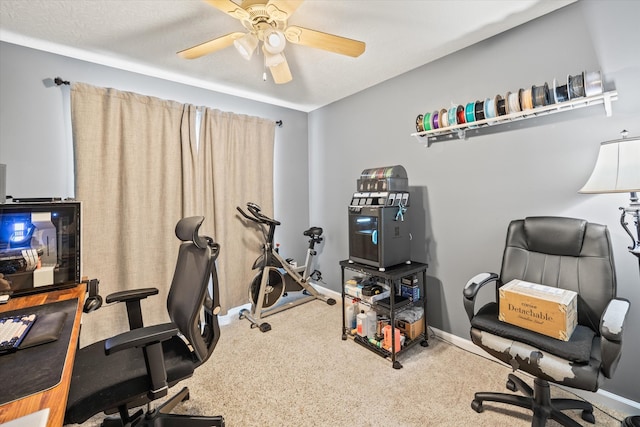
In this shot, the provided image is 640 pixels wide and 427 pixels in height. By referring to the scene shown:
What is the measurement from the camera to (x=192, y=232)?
1524 mm

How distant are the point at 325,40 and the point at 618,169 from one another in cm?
164

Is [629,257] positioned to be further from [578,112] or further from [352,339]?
[352,339]

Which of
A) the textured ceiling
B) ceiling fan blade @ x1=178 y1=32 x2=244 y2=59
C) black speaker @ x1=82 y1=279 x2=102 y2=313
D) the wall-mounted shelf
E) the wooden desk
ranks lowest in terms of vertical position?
the wooden desk

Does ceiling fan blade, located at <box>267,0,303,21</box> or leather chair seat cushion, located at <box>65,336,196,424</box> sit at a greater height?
ceiling fan blade, located at <box>267,0,303,21</box>

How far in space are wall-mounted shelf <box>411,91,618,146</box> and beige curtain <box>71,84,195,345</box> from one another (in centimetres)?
229

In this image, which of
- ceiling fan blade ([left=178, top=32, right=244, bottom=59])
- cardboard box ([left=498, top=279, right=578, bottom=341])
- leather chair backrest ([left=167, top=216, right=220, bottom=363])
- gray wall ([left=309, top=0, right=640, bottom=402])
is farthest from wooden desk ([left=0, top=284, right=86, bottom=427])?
gray wall ([left=309, top=0, right=640, bottom=402])

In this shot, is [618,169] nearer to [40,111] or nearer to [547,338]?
[547,338]

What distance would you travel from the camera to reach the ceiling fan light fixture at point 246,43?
5.43ft

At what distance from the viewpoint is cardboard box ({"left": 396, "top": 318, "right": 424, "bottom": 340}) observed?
92.5 inches

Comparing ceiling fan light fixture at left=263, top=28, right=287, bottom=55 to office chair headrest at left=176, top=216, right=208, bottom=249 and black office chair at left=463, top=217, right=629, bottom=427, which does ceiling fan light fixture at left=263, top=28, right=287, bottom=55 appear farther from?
black office chair at left=463, top=217, right=629, bottom=427

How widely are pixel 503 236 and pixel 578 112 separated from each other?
921mm

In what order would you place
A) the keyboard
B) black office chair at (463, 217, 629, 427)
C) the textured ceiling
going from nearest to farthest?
the keyboard
black office chair at (463, 217, 629, 427)
the textured ceiling

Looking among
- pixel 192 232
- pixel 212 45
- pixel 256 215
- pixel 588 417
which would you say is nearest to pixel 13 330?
pixel 192 232

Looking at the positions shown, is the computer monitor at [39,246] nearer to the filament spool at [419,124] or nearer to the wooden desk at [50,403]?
the wooden desk at [50,403]
